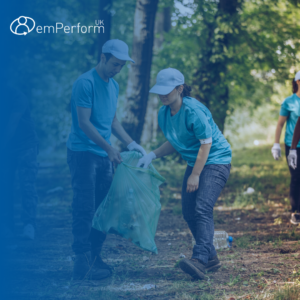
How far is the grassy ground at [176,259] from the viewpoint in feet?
9.75

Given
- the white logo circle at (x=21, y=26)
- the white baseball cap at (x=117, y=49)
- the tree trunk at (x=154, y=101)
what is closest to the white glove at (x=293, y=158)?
the white baseball cap at (x=117, y=49)

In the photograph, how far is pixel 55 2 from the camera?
36.7 feet

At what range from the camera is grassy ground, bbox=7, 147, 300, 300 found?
2.97 meters

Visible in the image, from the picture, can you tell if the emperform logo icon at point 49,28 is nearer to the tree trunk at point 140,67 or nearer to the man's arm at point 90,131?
the tree trunk at point 140,67

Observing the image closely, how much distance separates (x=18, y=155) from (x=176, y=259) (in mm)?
2344

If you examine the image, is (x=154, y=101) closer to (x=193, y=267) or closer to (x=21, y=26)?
(x=21, y=26)

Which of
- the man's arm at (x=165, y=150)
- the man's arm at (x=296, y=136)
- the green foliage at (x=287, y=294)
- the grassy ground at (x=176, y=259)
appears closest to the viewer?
the green foliage at (x=287, y=294)

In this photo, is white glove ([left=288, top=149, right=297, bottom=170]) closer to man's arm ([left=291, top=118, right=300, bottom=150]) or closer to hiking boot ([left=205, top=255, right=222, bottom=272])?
man's arm ([left=291, top=118, right=300, bottom=150])

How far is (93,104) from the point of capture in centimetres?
332

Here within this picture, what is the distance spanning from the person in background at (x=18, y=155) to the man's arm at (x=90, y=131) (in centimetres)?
164

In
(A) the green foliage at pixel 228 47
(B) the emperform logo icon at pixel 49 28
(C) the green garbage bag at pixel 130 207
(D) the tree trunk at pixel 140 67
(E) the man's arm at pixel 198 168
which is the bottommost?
(C) the green garbage bag at pixel 130 207

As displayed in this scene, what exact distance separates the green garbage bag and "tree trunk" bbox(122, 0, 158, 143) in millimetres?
3455

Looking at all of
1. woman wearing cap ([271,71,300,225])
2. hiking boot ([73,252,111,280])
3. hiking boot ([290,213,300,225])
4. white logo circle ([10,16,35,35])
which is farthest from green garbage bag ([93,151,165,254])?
white logo circle ([10,16,35,35])

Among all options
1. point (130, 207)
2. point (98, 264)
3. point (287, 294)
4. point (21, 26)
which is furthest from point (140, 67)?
point (21, 26)
